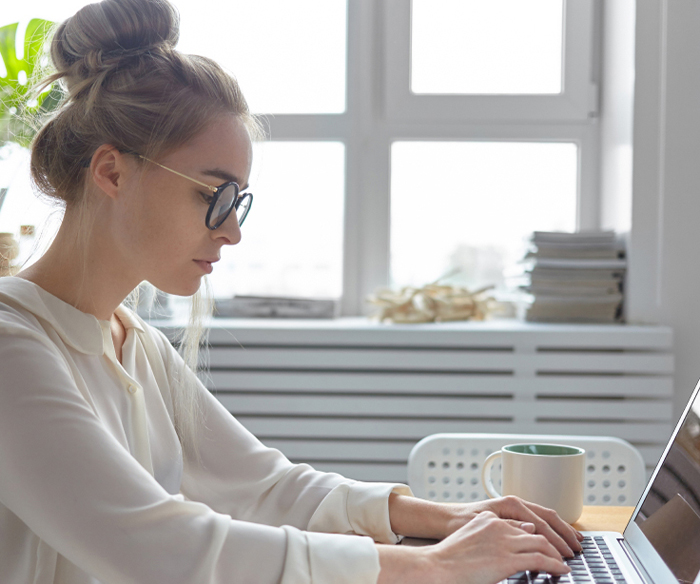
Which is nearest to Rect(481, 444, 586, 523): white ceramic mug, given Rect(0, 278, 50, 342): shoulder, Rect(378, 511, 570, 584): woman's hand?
Rect(378, 511, 570, 584): woman's hand

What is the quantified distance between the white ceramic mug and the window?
150 centimetres

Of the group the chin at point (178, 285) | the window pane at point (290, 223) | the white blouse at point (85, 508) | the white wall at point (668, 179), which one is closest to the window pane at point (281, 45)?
the window pane at point (290, 223)

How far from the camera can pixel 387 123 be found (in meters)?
2.29

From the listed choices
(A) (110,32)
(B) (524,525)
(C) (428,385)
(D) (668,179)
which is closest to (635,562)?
(B) (524,525)

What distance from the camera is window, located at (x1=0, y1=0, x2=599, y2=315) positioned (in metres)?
2.26

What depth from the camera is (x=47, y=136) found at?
0.89 m

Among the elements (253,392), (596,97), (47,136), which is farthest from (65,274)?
(596,97)

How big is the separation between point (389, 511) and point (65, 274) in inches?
19.2

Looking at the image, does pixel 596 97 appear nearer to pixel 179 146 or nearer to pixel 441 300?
pixel 441 300

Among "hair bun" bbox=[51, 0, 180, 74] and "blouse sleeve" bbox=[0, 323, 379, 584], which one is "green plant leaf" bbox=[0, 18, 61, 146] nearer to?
"hair bun" bbox=[51, 0, 180, 74]

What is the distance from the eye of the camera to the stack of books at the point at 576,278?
2.04 m

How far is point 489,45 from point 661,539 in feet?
6.25

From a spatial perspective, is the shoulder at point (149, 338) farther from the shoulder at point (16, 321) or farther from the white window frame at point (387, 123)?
the white window frame at point (387, 123)

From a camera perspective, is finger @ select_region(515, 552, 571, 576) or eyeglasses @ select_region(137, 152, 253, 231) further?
eyeglasses @ select_region(137, 152, 253, 231)
